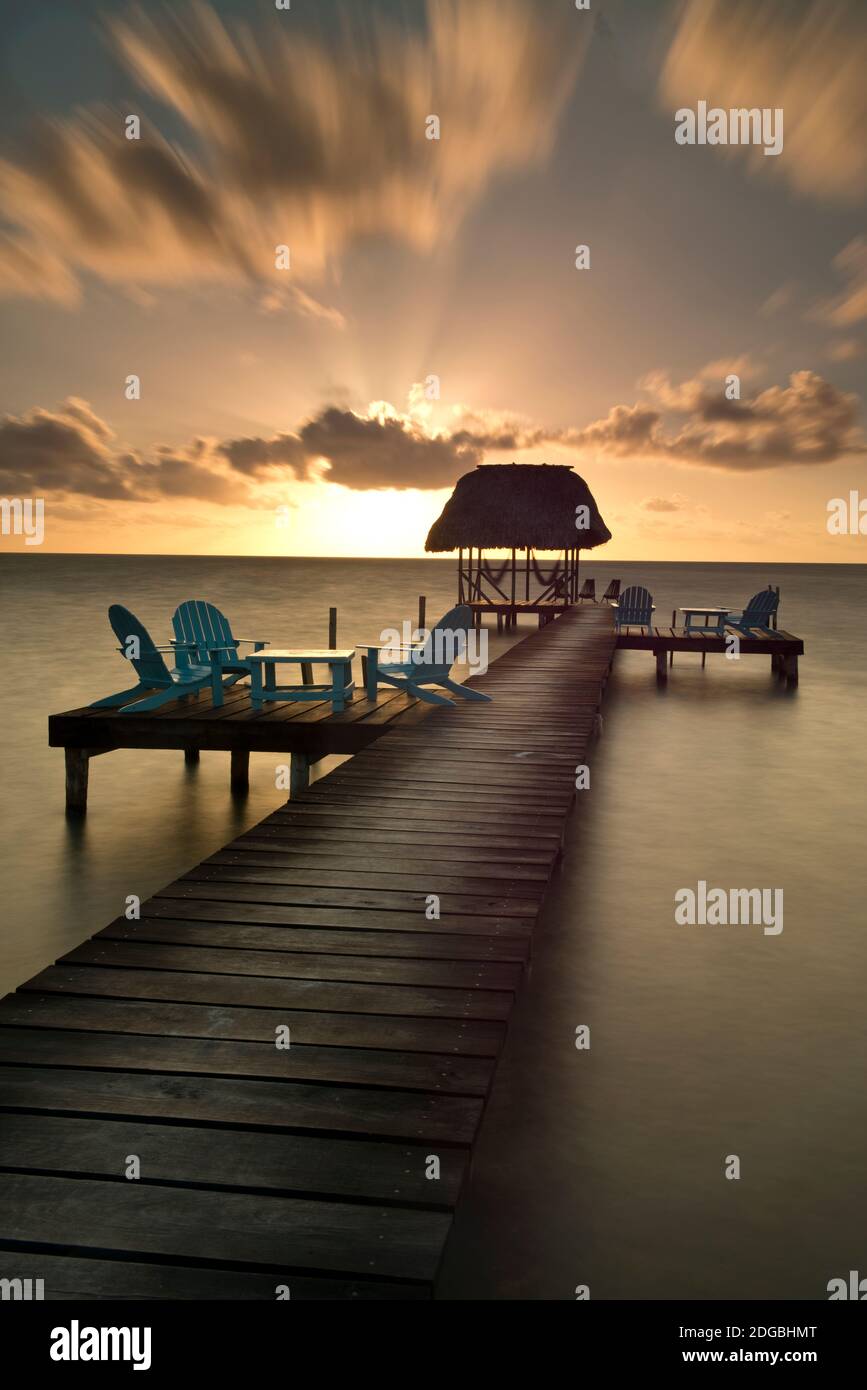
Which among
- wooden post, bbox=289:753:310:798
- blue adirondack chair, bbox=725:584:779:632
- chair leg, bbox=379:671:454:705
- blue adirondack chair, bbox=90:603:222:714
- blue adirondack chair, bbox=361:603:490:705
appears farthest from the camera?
blue adirondack chair, bbox=725:584:779:632

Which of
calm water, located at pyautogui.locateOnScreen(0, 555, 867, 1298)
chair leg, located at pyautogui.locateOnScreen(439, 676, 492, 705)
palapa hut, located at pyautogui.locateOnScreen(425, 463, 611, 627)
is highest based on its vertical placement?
palapa hut, located at pyautogui.locateOnScreen(425, 463, 611, 627)

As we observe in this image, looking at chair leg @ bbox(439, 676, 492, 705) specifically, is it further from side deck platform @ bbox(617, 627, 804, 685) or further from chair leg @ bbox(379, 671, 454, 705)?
side deck platform @ bbox(617, 627, 804, 685)

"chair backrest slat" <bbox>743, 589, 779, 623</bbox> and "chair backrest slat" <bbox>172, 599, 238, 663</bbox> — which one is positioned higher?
"chair backrest slat" <bbox>743, 589, 779, 623</bbox>

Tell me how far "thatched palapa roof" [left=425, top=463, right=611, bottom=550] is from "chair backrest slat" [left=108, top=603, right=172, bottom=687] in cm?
1899

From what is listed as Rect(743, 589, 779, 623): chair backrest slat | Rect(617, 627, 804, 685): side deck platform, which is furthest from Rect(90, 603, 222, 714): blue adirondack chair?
Rect(743, 589, 779, 623): chair backrest slat

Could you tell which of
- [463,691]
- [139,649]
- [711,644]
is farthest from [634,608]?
[139,649]

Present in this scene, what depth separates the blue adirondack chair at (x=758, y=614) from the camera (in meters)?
18.2

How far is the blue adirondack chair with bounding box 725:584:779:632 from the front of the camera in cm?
1825

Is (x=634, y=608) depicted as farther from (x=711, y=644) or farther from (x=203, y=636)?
(x=203, y=636)

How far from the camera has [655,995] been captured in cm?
523

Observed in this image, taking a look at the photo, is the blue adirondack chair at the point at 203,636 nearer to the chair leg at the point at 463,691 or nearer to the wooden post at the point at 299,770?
the wooden post at the point at 299,770

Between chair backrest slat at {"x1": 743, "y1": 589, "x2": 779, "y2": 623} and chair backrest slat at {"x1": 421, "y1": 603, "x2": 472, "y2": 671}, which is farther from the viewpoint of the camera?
chair backrest slat at {"x1": 743, "y1": 589, "x2": 779, "y2": 623}
